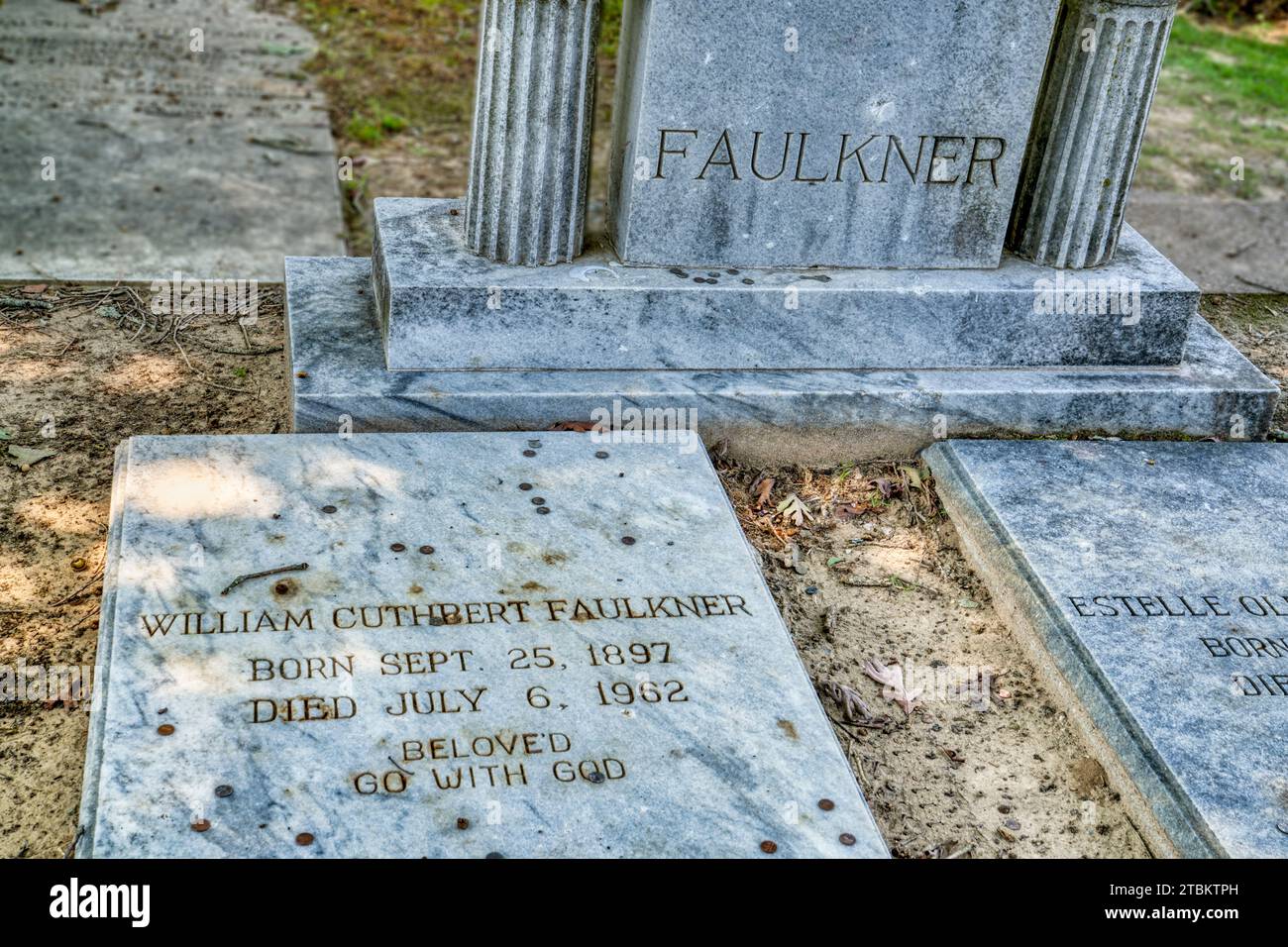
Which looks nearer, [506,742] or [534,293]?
[506,742]

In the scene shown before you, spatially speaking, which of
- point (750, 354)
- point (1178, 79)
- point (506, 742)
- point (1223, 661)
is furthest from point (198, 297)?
point (1178, 79)

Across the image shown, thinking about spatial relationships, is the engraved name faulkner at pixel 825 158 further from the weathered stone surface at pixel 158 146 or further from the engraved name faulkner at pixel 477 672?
the weathered stone surface at pixel 158 146

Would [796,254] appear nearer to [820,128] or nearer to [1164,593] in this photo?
[820,128]

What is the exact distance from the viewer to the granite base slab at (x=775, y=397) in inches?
164

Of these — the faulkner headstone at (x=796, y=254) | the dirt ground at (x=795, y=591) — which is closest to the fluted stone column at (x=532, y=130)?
the faulkner headstone at (x=796, y=254)

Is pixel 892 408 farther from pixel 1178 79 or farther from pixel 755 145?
pixel 1178 79

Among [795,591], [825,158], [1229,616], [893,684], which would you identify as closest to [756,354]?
[825,158]

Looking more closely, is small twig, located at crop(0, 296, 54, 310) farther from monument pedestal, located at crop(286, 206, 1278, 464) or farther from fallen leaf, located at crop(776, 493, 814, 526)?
fallen leaf, located at crop(776, 493, 814, 526)

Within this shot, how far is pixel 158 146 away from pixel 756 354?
381 centimetres

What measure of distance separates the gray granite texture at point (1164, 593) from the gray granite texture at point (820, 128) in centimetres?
81

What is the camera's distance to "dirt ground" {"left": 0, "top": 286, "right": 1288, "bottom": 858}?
326 centimetres

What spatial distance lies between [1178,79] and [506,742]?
7.82m

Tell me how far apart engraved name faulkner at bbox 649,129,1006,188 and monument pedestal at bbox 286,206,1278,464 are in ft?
1.05

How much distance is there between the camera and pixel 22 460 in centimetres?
424
